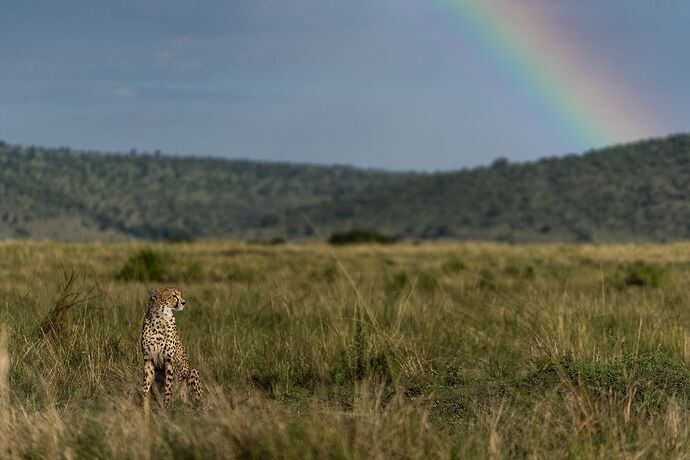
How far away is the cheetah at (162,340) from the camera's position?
12.5 ft

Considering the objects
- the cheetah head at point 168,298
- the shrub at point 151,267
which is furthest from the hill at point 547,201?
the cheetah head at point 168,298

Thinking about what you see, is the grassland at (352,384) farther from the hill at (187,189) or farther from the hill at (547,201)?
the hill at (547,201)

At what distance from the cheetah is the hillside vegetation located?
45.6 metres

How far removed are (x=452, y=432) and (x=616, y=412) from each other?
97 centimetres

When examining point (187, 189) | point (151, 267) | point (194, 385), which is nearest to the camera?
point (194, 385)

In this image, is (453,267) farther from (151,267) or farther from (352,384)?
(352,384)

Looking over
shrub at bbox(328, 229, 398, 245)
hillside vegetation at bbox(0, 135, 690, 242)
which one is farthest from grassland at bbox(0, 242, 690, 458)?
hillside vegetation at bbox(0, 135, 690, 242)

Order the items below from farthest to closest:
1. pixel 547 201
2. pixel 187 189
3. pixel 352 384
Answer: pixel 187 189
pixel 547 201
pixel 352 384

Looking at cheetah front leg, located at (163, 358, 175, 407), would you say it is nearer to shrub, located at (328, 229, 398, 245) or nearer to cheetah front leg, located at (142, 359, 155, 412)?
cheetah front leg, located at (142, 359, 155, 412)

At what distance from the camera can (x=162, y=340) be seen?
3.93 meters

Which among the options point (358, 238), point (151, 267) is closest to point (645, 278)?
point (151, 267)

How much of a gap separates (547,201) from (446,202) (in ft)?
32.2

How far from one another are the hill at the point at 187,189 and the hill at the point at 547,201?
9684 millimetres

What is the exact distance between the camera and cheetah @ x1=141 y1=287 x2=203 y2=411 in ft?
12.5
